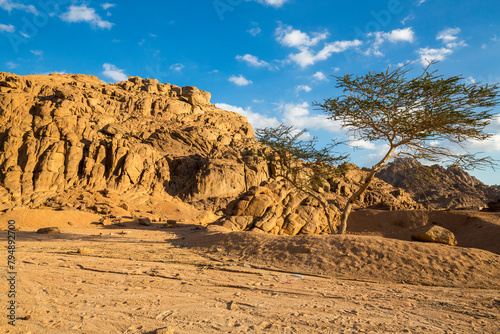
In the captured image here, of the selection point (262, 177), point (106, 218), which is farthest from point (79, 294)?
point (262, 177)

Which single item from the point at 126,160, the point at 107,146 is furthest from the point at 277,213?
the point at 107,146

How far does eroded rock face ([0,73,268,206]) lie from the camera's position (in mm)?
22625

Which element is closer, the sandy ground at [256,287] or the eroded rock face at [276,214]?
the sandy ground at [256,287]

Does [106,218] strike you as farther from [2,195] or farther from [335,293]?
[335,293]

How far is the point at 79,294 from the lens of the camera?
474cm

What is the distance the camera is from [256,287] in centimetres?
545

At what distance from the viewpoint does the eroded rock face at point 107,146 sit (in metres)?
22.6

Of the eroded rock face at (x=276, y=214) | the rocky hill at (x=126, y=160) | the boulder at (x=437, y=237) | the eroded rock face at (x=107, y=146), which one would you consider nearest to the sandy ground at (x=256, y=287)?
the boulder at (x=437, y=237)

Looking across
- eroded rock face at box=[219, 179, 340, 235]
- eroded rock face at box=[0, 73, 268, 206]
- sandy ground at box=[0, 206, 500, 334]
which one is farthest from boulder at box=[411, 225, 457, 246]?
eroded rock face at box=[0, 73, 268, 206]

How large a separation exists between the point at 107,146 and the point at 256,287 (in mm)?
23859

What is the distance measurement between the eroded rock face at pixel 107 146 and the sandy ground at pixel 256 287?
1410cm

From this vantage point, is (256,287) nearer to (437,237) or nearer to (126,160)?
(437,237)

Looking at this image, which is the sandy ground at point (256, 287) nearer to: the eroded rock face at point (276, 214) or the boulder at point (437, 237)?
the boulder at point (437, 237)

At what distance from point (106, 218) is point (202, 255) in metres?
12.3
